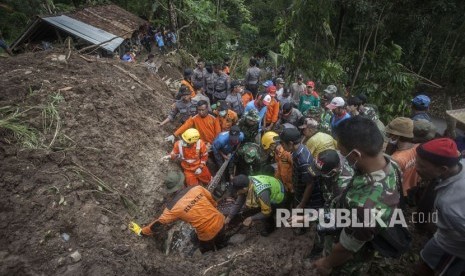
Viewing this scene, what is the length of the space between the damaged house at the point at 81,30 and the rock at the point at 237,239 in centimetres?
750

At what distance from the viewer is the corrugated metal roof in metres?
11.1

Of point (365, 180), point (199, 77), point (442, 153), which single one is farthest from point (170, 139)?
point (442, 153)

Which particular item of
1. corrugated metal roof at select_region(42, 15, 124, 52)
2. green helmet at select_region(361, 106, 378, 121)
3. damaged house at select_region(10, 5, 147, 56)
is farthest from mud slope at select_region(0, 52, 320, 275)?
corrugated metal roof at select_region(42, 15, 124, 52)

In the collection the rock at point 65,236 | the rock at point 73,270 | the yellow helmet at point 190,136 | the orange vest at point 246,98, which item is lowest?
the orange vest at point 246,98

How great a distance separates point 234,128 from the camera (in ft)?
17.4

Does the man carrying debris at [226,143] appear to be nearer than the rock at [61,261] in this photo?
No

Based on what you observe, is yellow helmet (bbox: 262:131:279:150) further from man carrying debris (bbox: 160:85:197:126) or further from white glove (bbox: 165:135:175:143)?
white glove (bbox: 165:135:175:143)

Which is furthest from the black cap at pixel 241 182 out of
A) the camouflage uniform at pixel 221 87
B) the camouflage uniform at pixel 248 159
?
the camouflage uniform at pixel 221 87

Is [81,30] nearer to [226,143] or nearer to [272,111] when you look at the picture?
[272,111]

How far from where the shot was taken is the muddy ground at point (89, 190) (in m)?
3.47

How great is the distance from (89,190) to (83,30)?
9396mm

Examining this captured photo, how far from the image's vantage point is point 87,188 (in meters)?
4.51

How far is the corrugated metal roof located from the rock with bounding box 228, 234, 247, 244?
912cm

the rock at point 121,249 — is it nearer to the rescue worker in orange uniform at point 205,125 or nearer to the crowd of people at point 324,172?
the crowd of people at point 324,172
